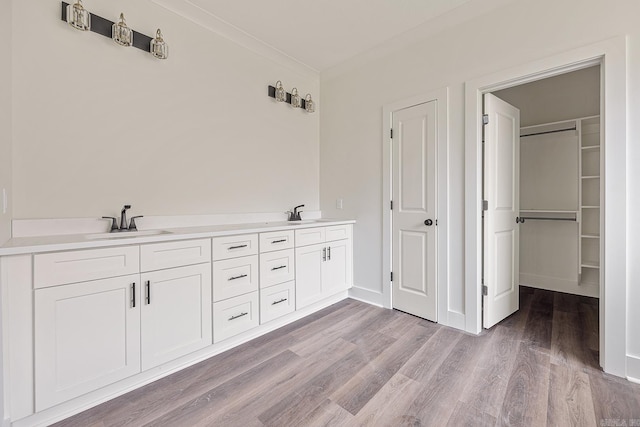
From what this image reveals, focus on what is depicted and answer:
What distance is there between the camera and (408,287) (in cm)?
279

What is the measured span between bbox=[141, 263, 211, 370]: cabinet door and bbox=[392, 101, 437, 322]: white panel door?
1851 millimetres

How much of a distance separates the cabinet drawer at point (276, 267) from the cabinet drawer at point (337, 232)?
0.53 metres

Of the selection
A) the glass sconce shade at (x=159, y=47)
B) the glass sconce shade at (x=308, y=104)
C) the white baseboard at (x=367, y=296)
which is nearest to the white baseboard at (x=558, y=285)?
the white baseboard at (x=367, y=296)

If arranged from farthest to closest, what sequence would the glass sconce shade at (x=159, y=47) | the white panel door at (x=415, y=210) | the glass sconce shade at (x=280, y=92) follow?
the glass sconce shade at (x=280, y=92) < the white panel door at (x=415, y=210) < the glass sconce shade at (x=159, y=47)

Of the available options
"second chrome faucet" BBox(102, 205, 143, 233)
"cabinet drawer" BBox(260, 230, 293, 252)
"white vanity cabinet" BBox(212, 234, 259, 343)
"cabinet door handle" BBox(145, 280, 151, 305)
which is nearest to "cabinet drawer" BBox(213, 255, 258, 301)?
"white vanity cabinet" BBox(212, 234, 259, 343)

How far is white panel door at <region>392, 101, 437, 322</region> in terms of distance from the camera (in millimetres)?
2592

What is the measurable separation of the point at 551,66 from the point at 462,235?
1.37 m

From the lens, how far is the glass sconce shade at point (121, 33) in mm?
1933

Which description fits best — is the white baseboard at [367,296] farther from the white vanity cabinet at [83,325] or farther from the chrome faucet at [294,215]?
the white vanity cabinet at [83,325]

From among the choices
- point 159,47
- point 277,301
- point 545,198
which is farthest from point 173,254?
point 545,198

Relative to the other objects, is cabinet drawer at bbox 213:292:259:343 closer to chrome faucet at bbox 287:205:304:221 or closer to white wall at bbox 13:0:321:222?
white wall at bbox 13:0:321:222

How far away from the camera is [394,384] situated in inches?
67.3

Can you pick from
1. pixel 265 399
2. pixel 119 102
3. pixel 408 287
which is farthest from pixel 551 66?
pixel 119 102

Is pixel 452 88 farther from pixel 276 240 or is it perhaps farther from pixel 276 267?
pixel 276 267
